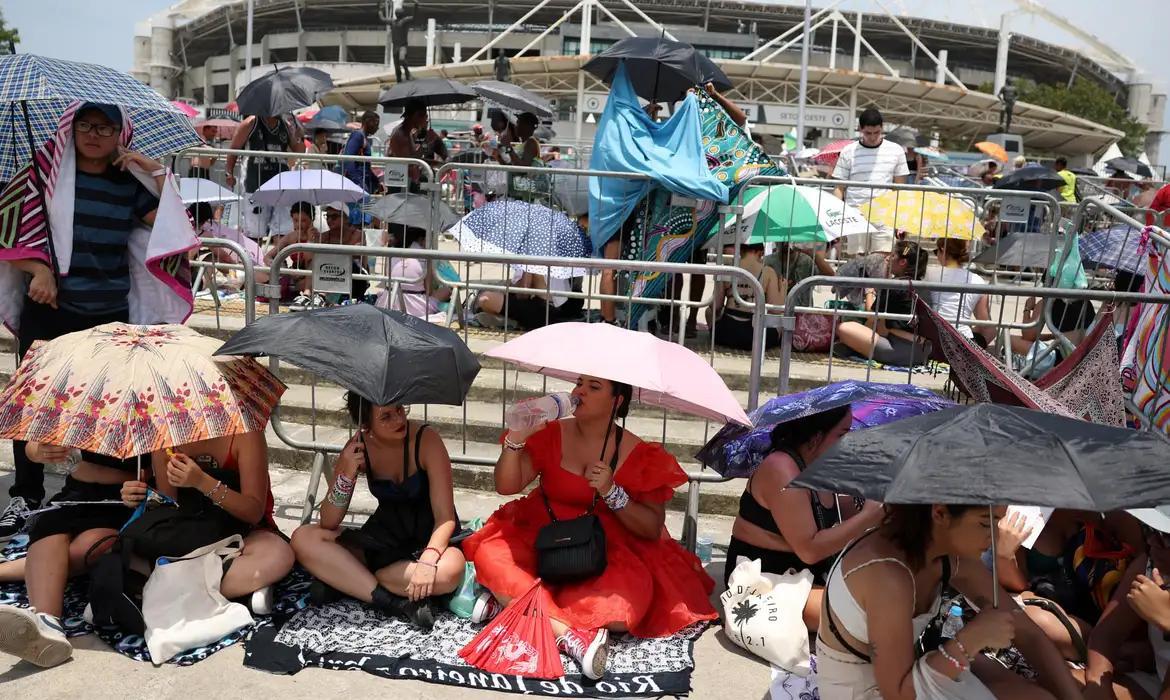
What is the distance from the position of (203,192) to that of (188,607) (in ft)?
19.1

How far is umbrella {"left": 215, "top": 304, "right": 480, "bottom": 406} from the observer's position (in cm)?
393

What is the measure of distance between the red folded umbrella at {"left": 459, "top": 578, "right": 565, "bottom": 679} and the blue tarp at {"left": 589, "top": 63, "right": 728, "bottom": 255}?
3.91 metres

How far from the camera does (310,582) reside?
457 centimetres

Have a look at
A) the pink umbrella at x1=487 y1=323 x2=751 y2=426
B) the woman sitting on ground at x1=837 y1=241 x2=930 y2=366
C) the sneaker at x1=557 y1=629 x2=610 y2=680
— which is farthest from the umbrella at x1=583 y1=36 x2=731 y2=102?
the sneaker at x1=557 y1=629 x2=610 y2=680

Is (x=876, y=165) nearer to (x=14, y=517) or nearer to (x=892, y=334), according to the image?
(x=892, y=334)

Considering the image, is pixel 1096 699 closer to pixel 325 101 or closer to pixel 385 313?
pixel 385 313

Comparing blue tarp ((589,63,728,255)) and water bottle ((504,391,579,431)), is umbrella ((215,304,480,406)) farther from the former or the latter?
blue tarp ((589,63,728,255))

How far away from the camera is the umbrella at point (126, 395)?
12.5 ft

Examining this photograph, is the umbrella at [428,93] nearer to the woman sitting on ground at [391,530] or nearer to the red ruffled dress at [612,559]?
the woman sitting on ground at [391,530]

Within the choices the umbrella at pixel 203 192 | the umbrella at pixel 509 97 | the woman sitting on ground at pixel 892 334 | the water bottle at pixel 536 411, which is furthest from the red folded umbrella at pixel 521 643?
the umbrella at pixel 509 97

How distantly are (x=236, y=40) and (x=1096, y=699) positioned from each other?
8581 cm

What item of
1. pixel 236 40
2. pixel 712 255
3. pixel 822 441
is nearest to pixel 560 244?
pixel 712 255

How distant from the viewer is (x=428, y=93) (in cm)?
1089

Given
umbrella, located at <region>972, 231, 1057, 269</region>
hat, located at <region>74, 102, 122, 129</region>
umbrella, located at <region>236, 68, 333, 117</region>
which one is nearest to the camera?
hat, located at <region>74, 102, 122, 129</region>
